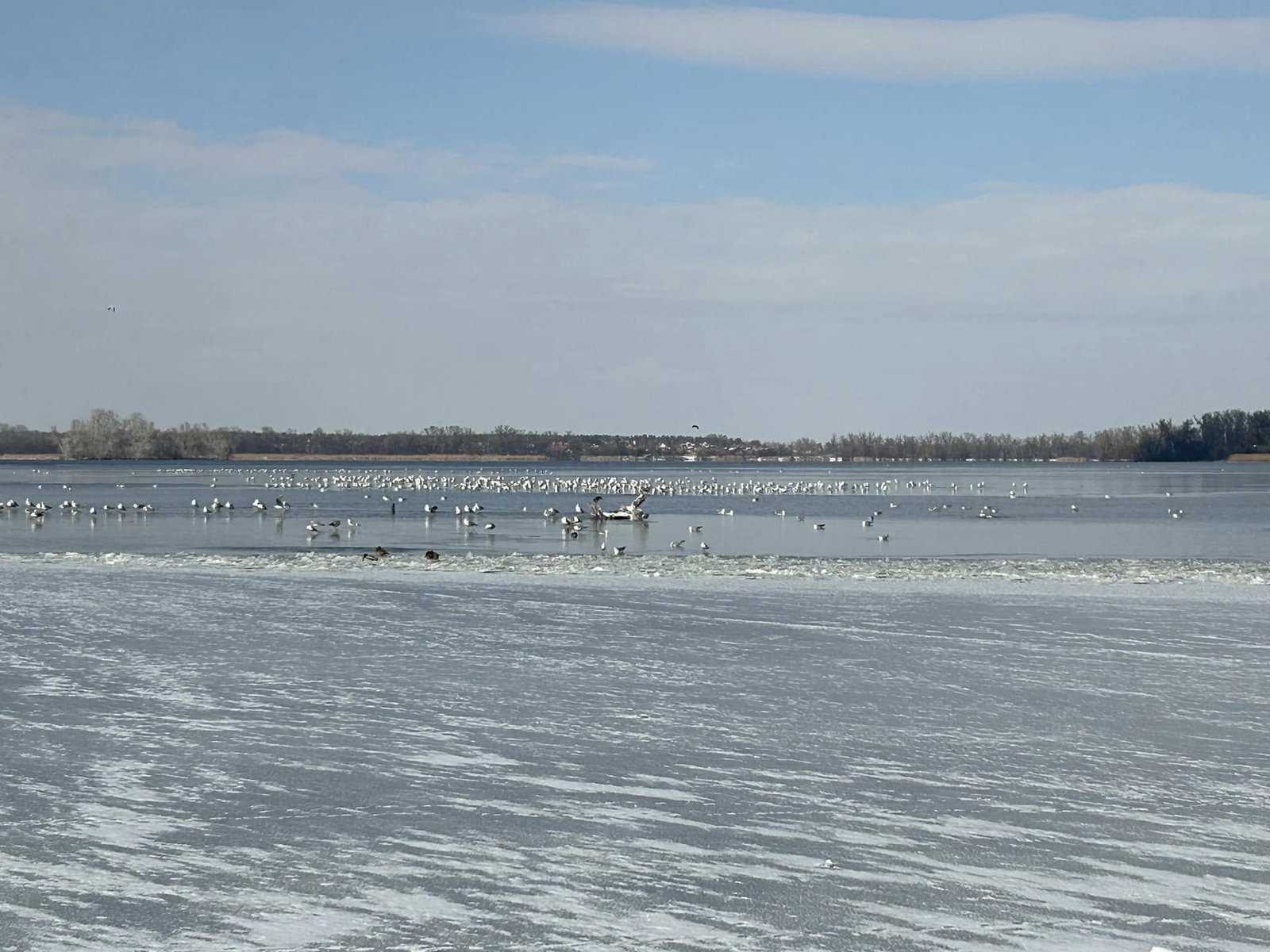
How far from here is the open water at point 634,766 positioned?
475 centimetres

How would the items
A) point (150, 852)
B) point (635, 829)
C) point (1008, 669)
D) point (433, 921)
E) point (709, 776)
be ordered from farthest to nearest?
point (1008, 669), point (709, 776), point (635, 829), point (150, 852), point (433, 921)

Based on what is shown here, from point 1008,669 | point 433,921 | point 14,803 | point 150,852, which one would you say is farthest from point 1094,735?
point 14,803

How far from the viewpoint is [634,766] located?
274 inches

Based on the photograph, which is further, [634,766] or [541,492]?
[541,492]

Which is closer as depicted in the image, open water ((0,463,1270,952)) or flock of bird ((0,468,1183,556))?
open water ((0,463,1270,952))

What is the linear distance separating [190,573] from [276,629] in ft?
22.3

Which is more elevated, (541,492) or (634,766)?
(541,492)

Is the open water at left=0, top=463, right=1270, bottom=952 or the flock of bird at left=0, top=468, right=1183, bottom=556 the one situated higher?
the flock of bird at left=0, top=468, right=1183, bottom=556

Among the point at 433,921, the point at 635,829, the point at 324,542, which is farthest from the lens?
the point at 324,542

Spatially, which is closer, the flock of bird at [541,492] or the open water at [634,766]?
the open water at [634,766]

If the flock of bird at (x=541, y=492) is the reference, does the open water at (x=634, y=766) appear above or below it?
below

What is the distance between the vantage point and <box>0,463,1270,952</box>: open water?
187 inches

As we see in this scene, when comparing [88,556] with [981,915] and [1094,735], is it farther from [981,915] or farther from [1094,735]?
[981,915]

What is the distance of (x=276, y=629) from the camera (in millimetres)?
12297
